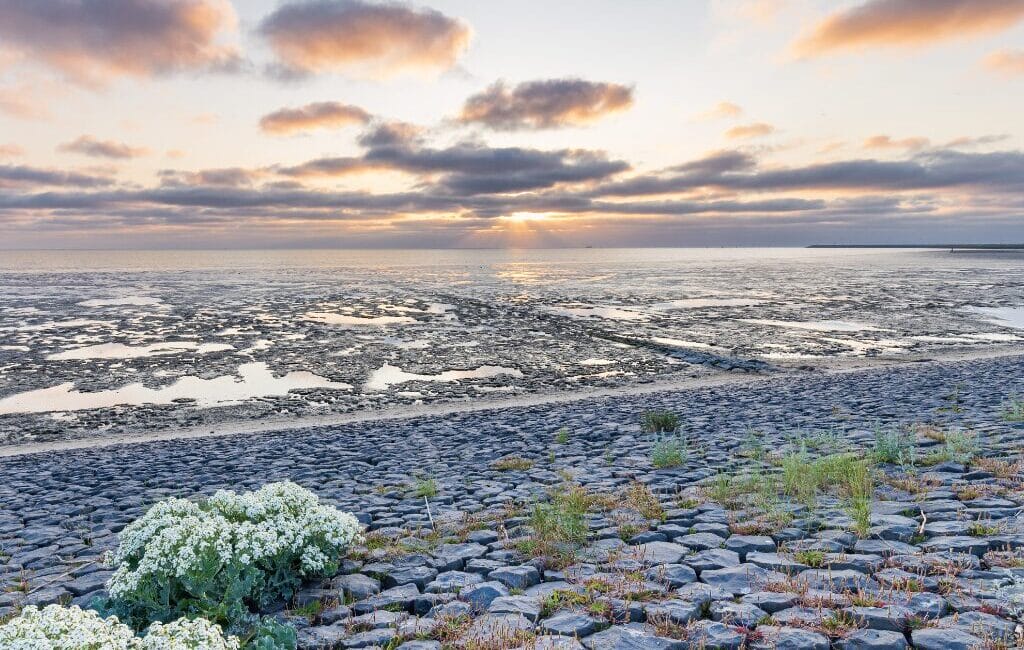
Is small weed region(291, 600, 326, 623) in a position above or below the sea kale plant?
below

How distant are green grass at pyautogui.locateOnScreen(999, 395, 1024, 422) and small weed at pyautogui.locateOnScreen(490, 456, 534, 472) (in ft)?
28.9

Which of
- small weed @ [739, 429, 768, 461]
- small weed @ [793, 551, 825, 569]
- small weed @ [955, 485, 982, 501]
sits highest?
small weed @ [955, 485, 982, 501]

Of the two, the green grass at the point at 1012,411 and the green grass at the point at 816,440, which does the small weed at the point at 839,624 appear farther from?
the green grass at the point at 1012,411

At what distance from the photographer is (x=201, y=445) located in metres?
15.3

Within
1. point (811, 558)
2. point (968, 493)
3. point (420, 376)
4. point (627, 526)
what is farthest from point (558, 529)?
point (420, 376)

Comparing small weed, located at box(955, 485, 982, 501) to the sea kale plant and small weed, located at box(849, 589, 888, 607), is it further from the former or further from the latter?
the sea kale plant

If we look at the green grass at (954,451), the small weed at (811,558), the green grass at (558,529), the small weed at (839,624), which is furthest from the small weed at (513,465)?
the small weed at (839,624)

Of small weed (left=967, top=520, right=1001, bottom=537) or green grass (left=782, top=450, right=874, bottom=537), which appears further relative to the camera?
green grass (left=782, top=450, right=874, bottom=537)

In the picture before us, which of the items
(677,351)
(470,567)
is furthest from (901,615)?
(677,351)

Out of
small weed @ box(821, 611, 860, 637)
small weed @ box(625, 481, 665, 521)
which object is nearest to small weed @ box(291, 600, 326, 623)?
small weed @ box(625, 481, 665, 521)

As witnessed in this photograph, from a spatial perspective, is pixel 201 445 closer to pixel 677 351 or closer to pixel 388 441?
pixel 388 441

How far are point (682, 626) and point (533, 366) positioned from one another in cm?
2165

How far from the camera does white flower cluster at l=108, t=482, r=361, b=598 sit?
231 inches

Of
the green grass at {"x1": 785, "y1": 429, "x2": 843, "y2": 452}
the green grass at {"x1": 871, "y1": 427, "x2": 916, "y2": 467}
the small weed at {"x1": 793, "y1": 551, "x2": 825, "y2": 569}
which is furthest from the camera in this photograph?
the green grass at {"x1": 785, "y1": 429, "x2": 843, "y2": 452}
